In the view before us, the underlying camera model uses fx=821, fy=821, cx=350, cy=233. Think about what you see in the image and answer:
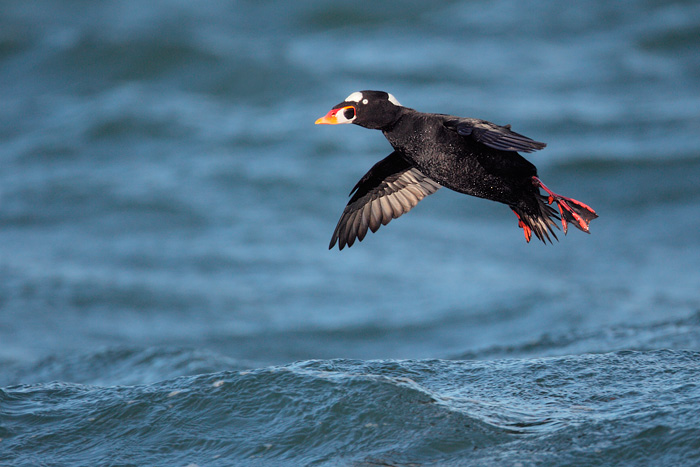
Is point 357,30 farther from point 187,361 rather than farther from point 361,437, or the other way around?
point 361,437

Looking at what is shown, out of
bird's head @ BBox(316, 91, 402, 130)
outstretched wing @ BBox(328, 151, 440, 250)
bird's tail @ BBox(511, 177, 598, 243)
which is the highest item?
bird's head @ BBox(316, 91, 402, 130)

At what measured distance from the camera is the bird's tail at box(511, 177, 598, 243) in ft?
16.1

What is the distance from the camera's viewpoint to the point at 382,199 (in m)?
6.33

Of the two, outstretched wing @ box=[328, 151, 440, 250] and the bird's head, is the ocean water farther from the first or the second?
the bird's head

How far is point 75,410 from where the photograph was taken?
14.9 feet

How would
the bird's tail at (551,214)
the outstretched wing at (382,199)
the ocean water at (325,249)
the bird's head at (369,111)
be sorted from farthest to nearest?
1. the outstretched wing at (382,199)
2. the bird's head at (369,111)
3. the bird's tail at (551,214)
4. the ocean water at (325,249)

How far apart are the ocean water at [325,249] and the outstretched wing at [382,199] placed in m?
1.37

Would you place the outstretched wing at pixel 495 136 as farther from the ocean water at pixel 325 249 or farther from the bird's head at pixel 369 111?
the ocean water at pixel 325 249

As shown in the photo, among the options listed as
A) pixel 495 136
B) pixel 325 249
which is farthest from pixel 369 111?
pixel 325 249

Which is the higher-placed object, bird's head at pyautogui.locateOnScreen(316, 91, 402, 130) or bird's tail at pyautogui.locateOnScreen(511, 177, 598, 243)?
bird's head at pyautogui.locateOnScreen(316, 91, 402, 130)

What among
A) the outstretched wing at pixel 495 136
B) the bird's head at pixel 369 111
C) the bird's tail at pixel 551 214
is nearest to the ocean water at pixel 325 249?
the bird's tail at pixel 551 214

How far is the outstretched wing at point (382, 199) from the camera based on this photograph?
6223 millimetres

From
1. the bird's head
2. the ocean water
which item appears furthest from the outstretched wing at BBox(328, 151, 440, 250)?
the ocean water

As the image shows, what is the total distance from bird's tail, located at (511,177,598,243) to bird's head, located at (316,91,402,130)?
39.3 inches
